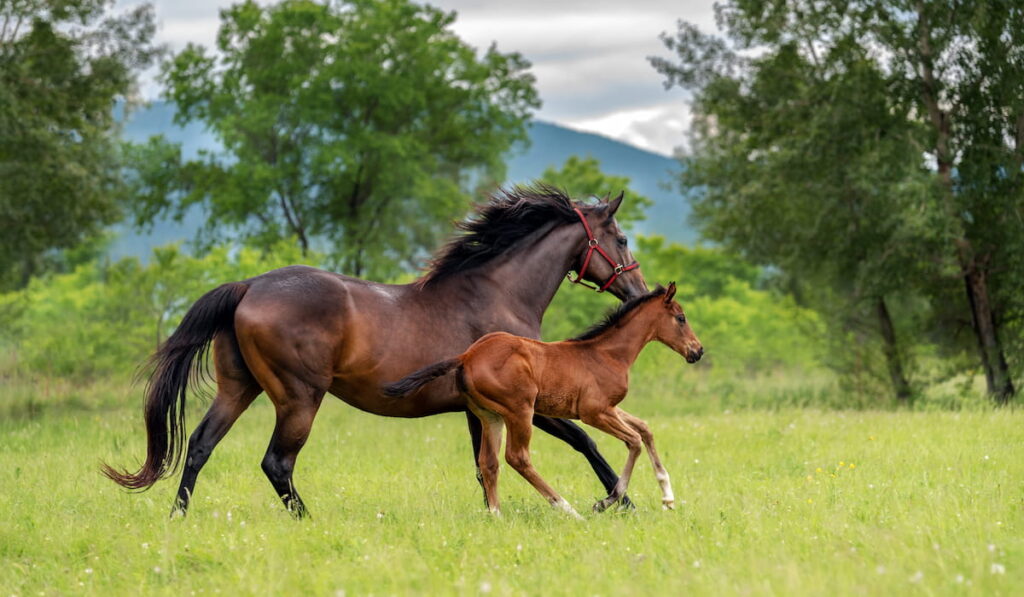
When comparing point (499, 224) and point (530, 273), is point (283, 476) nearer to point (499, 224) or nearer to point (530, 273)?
point (530, 273)

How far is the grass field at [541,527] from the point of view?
5469 mm

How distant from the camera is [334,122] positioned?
34.8 meters

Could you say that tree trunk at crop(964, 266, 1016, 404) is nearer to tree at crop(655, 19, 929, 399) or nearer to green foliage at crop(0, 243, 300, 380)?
tree at crop(655, 19, 929, 399)

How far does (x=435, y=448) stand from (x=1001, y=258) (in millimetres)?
12499

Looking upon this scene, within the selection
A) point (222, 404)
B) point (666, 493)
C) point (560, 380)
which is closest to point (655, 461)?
point (666, 493)

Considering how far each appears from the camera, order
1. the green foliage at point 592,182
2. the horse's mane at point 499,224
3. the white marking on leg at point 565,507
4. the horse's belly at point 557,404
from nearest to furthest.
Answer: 1. the white marking on leg at point 565,507
2. the horse's belly at point 557,404
3. the horse's mane at point 499,224
4. the green foliage at point 592,182

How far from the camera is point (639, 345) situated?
8305mm

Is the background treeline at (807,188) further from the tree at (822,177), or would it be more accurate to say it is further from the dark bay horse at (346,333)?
the dark bay horse at (346,333)

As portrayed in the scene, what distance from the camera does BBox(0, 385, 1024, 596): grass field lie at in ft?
17.9

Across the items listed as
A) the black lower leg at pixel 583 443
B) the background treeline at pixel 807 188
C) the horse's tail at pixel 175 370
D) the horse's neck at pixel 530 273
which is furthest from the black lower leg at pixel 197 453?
A: the background treeline at pixel 807 188

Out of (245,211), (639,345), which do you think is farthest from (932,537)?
(245,211)

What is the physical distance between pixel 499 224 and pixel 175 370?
289cm

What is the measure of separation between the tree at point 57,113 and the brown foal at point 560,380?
46.4 feet

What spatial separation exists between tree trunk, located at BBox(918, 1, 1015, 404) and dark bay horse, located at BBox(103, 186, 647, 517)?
12.8 meters
